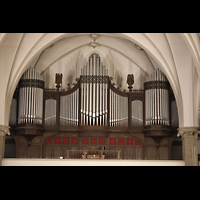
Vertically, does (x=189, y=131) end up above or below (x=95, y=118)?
below


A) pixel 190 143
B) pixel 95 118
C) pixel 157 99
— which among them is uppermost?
pixel 157 99

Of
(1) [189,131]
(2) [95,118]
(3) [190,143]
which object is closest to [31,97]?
(2) [95,118]

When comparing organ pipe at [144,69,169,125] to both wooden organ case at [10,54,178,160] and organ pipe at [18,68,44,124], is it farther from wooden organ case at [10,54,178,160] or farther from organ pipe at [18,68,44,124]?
organ pipe at [18,68,44,124]

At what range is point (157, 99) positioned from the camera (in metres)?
16.6

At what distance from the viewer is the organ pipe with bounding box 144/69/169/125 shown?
54.1ft

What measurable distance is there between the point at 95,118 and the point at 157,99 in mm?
2767

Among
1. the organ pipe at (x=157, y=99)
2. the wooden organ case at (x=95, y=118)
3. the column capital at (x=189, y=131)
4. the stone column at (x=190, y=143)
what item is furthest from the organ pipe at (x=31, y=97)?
the stone column at (x=190, y=143)

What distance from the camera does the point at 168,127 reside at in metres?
16.4

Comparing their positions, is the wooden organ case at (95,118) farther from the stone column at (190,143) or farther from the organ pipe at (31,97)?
the stone column at (190,143)

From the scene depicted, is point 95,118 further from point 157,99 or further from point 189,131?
point 189,131

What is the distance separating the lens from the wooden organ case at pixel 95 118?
16609 millimetres

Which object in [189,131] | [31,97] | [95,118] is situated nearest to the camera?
[189,131]

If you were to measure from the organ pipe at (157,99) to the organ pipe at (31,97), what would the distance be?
4588 millimetres
